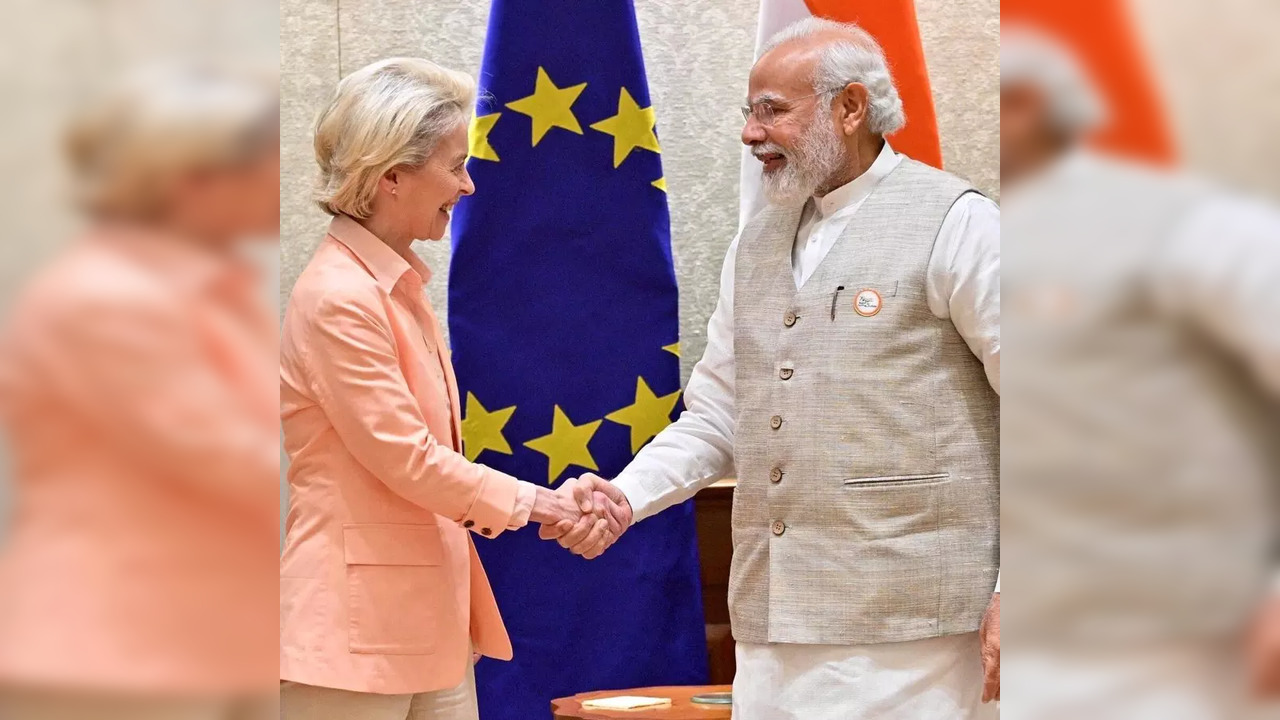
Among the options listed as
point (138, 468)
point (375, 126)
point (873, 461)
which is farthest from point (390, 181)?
point (138, 468)

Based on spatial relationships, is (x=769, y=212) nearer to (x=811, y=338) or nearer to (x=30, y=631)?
(x=811, y=338)

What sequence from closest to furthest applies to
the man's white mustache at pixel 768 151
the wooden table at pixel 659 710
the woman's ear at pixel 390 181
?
the woman's ear at pixel 390 181
the man's white mustache at pixel 768 151
the wooden table at pixel 659 710

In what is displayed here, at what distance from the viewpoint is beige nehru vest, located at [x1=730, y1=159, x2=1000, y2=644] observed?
2.02m

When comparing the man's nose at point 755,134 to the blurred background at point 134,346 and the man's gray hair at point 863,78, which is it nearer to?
the man's gray hair at point 863,78

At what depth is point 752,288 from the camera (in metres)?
2.24

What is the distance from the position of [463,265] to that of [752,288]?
43.7 inches

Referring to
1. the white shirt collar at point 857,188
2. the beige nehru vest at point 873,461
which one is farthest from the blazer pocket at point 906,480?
the white shirt collar at point 857,188

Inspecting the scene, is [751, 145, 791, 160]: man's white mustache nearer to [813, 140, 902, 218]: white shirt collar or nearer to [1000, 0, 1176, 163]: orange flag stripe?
[813, 140, 902, 218]: white shirt collar

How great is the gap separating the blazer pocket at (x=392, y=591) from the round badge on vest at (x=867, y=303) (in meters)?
0.80

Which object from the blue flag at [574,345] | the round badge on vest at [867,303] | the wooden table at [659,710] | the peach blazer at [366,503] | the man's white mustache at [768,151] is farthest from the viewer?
the blue flag at [574,345]

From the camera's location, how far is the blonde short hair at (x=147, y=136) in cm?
37

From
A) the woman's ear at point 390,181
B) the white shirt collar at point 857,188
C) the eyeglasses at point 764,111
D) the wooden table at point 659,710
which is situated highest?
the eyeglasses at point 764,111

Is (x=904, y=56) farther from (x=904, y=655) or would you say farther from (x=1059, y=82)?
Answer: (x=1059, y=82)

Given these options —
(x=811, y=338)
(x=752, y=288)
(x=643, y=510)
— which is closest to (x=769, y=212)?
(x=752, y=288)
